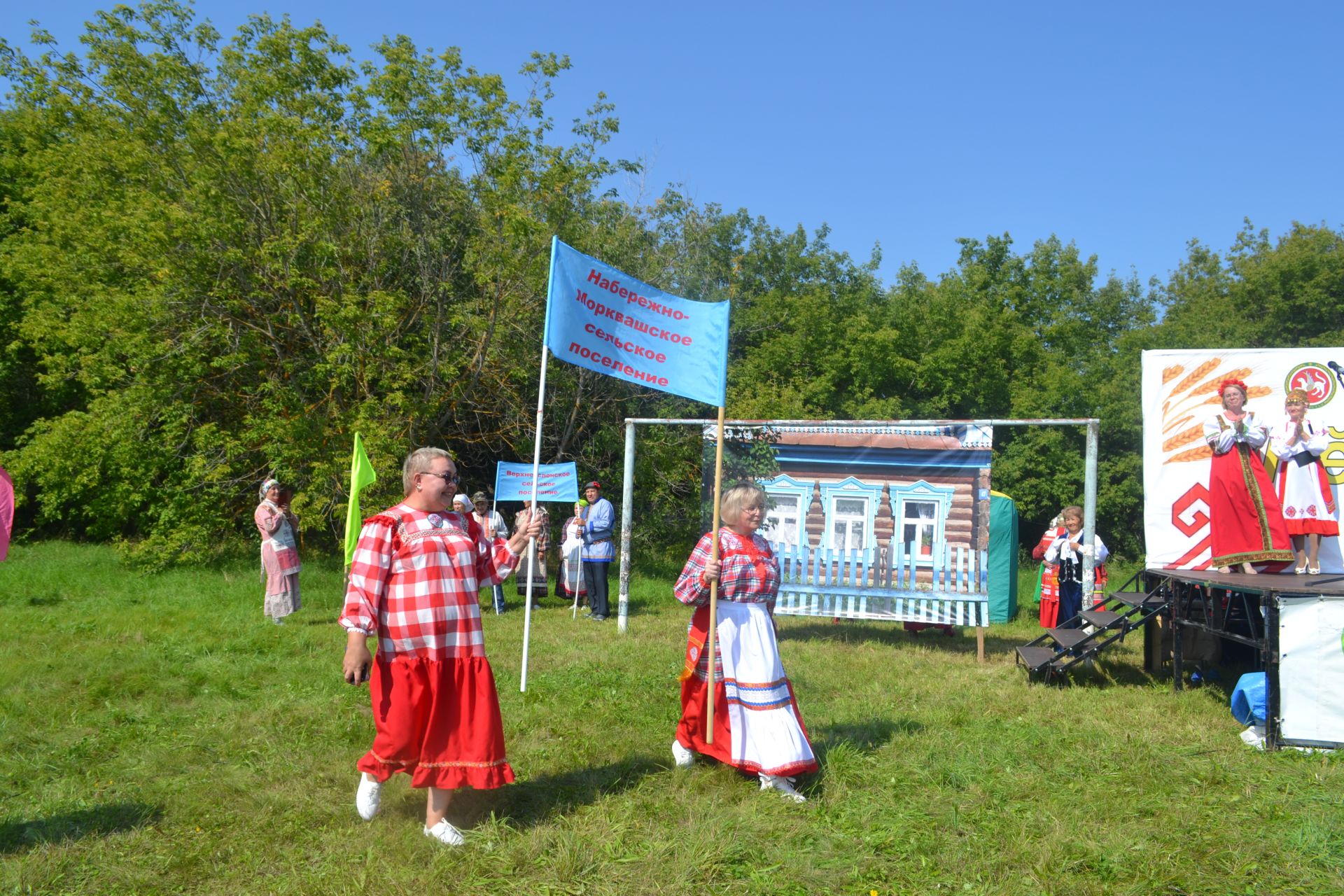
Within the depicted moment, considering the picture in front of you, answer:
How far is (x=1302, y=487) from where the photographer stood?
8.78 m

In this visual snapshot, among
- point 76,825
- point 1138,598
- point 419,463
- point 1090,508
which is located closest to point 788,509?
point 1090,508

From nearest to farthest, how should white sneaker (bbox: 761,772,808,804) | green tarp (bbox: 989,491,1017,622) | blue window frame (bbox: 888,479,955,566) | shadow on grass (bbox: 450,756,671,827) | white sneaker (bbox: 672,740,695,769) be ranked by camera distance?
1. shadow on grass (bbox: 450,756,671,827)
2. white sneaker (bbox: 761,772,808,804)
3. white sneaker (bbox: 672,740,695,769)
4. blue window frame (bbox: 888,479,955,566)
5. green tarp (bbox: 989,491,1017,622)

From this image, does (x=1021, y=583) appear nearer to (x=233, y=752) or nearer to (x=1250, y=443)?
(x=1250, y=443)

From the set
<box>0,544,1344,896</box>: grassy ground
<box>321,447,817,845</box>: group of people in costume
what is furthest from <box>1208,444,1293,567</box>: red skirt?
<box>321,447,817,845</box>: group of people in costume

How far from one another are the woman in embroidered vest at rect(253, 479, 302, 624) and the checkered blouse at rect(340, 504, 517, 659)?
7238 millimetres

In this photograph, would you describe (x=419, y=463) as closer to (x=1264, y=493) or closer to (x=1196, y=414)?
(x=1264, y=493)

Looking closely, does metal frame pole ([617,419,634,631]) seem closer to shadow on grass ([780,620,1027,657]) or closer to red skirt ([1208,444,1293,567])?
shadow on grass ([780,620,1027,657])

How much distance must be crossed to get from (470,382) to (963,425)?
9.19 metres

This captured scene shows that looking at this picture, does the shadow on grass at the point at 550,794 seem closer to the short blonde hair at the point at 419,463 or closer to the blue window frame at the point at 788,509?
the short blonde hair at the point at 419,463

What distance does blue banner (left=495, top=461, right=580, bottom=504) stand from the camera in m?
13.0

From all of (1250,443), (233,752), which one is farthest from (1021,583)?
(233,752)

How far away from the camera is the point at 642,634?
11.1m

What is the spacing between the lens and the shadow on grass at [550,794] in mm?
5020

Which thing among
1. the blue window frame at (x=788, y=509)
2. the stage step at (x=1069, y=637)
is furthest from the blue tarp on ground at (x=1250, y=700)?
the blue window frame at (x=788, y=509)
